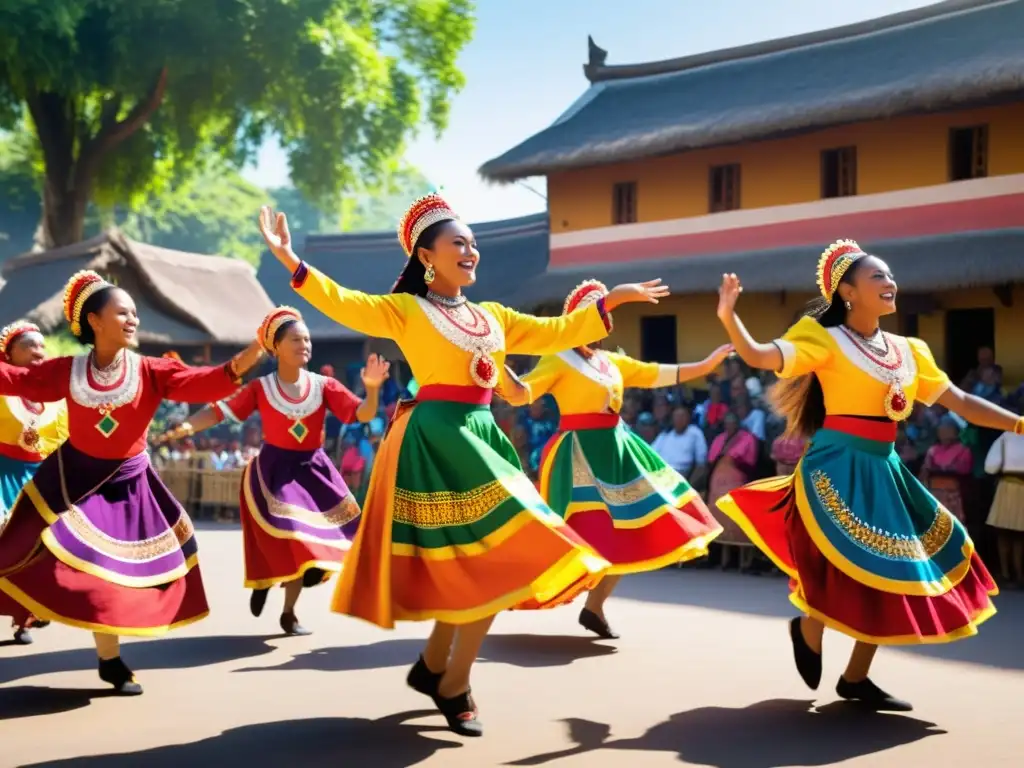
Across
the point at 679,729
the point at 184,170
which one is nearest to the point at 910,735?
the point at 679,729

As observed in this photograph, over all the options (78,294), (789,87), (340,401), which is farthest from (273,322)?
(789,87)

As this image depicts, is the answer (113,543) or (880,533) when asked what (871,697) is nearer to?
(880,533)

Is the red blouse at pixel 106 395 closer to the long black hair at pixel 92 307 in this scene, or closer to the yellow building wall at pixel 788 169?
the long black hair at pixel 92 307

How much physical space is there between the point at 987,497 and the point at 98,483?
791 centimetres

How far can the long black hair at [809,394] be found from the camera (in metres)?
6.28

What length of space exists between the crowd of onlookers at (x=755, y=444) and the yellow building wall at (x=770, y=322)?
6.78 ft

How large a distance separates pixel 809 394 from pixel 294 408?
11.2ft

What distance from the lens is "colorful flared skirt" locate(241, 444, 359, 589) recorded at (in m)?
7.94

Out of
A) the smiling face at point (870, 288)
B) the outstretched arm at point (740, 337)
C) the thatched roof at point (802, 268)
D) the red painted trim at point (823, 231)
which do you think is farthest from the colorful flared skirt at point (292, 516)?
the red painted trim at point (823, 231)

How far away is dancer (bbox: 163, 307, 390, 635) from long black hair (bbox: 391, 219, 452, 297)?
6.87ft

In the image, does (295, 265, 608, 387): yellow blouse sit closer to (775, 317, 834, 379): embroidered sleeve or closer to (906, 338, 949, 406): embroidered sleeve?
(775, 317, 834, 379): embroidered sleeve

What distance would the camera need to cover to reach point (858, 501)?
5.81 m

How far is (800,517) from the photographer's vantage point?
19.4ft

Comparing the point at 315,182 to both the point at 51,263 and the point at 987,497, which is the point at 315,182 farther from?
the point at 987,497
